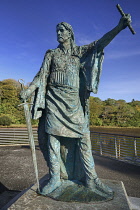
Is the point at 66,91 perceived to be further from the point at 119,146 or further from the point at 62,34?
the point at 119,146

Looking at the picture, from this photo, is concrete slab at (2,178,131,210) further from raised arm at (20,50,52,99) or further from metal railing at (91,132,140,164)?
metal railing at (91,132,140,164)

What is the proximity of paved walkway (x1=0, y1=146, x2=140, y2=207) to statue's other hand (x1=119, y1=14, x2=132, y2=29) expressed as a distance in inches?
140

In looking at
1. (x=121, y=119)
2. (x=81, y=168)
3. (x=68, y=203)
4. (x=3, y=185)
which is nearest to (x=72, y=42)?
(x=81, y=168)

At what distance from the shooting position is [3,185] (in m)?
4.50

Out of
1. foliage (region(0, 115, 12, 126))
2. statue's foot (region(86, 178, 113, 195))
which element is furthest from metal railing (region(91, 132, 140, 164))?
foliage (region(0, 115, 12, 126))

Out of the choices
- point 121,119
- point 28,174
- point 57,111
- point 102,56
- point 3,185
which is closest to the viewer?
point 102,56

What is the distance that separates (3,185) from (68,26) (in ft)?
13.5

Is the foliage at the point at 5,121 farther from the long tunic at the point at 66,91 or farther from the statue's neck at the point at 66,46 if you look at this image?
the statue's neck at the point at 66,46

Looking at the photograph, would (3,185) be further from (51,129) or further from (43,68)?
(43,68)

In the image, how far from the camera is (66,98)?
2.58 m

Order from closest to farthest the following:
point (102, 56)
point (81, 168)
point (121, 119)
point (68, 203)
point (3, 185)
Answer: point (68, 203) → point (102, 56) → point (81, 168) → point (3, 185) → point (121, 119)

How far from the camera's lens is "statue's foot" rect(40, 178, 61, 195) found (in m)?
2.49

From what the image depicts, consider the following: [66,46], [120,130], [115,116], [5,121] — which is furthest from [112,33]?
[115,116]

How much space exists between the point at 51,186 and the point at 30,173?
10.4 ft
